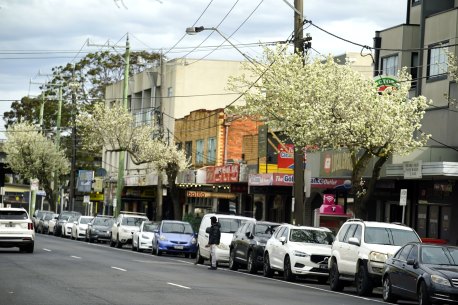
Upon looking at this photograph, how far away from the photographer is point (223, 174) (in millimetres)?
51625

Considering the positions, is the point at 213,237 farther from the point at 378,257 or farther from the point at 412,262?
the point at 412,262

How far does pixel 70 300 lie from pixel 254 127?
42.6 m

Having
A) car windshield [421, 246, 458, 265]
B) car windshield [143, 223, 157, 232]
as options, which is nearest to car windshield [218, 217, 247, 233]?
car windshield [143, 223, 157, 232]

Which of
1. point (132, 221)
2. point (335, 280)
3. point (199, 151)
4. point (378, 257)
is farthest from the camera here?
point (199, 151)

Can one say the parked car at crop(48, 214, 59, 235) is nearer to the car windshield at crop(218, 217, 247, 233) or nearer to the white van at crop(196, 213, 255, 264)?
the white van at crop(196, 213, 255, 264)

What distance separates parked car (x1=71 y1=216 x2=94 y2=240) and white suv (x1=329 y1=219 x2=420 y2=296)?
3543cm

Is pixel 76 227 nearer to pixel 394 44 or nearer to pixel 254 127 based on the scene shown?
pixel 254 127

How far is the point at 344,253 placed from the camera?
25844 millimetres

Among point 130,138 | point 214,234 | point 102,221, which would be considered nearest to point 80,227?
point 102,221

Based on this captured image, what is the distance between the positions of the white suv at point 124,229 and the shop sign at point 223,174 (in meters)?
4.26

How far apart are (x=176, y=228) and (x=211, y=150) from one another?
18606 millimetres

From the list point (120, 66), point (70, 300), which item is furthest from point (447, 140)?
point (120, 66)

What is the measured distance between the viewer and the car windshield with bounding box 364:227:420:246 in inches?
997

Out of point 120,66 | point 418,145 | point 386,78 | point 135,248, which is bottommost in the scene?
point 135,248
